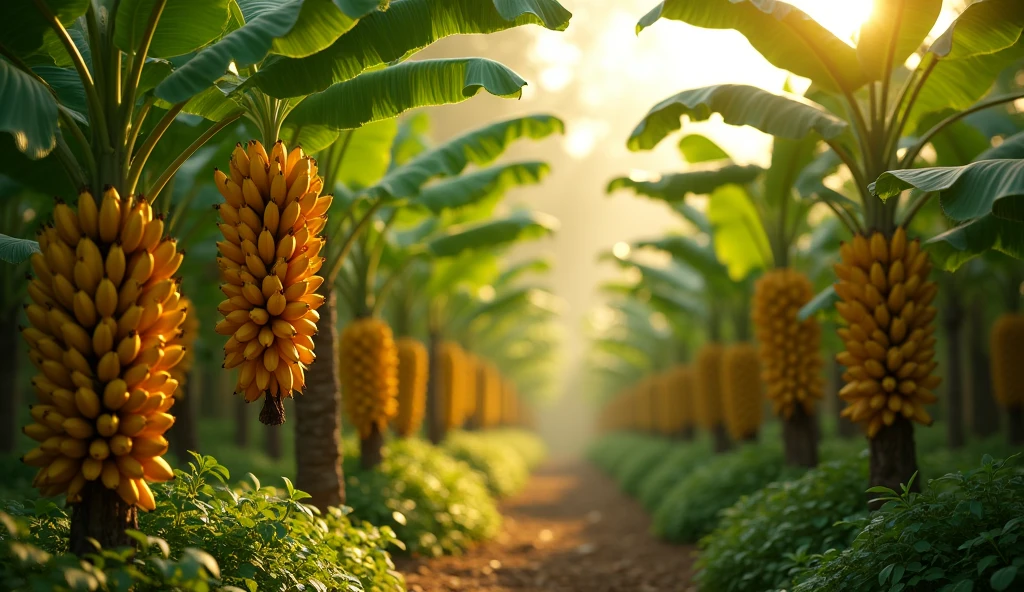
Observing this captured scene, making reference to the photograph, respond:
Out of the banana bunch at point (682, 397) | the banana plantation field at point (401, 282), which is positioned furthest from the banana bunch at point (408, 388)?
the banana bunch at point (682, 397)

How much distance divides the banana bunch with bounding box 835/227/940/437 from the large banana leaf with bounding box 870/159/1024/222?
142 cm

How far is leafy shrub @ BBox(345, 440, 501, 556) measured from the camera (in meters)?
8.94

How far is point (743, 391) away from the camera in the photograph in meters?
13.6

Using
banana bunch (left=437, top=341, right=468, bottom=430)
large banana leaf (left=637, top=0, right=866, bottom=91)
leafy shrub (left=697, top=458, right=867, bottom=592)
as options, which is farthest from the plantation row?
banana bunch (left=437, top=341, right=468, bottom=430)

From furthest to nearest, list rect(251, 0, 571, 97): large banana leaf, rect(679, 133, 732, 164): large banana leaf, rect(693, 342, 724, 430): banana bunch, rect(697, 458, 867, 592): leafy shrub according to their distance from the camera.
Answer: rect(693, 342, 724, 430): banana bunch < rect(679, 133, 732, 164): large banana leaf < rect(697, 458, 867, 592): leafy shrub < rect(251, 0, 571, 97): large banana leaf

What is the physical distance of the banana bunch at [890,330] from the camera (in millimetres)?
6379

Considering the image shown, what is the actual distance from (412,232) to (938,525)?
10.0m

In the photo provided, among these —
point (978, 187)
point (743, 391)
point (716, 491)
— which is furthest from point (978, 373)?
point (978, 187)

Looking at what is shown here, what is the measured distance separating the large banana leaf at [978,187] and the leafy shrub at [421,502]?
6081mm

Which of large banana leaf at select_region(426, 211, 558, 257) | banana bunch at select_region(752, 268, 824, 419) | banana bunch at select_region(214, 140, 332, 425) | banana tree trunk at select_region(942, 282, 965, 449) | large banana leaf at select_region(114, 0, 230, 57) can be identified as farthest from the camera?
banana tree trunk at select_region(942, 282, 965, 449)

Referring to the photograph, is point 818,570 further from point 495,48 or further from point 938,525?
point 495,48

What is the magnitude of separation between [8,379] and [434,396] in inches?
326

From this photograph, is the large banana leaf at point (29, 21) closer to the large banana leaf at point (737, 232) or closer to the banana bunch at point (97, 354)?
the banana bunch at point (97, 354)

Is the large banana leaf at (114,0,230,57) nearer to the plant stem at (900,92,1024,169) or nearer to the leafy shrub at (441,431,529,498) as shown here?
the plant stem at (900,92,1024,169)
